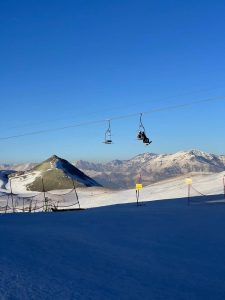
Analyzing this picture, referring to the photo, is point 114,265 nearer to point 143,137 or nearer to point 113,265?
point 113,265

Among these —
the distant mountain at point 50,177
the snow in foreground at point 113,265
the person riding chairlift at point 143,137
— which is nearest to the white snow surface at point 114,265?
the snow in foreground at point 113,265

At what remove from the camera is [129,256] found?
9.60 metres

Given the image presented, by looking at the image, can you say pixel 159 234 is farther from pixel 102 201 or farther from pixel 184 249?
pixel 102 201

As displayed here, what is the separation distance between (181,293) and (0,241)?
4.99m

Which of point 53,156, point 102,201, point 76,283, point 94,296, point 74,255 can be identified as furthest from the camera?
point 53,156

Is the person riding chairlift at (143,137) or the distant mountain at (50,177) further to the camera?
the distant mountain at (50,177)

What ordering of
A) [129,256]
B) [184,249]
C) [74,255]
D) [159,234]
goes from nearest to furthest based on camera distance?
1. [74,255]
2. [129,256]
3. [184,249]
4. [159,234]

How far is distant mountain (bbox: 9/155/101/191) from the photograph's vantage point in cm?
13712

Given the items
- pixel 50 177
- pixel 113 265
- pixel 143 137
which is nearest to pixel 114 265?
pixel 113 265

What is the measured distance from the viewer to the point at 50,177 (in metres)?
146

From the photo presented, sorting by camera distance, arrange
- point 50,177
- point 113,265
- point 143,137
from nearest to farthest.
Answer: point 113,265 < point 143,137 < point 50,177

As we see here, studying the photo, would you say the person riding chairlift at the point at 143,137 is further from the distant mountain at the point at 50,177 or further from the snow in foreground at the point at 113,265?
the distant mountain at the point at 50,177

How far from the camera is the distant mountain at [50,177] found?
137 m

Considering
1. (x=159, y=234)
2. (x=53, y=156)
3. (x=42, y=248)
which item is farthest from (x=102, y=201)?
(x=53, y=156)
